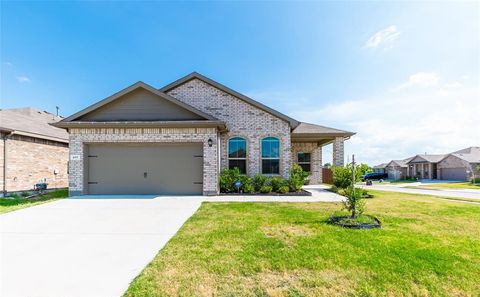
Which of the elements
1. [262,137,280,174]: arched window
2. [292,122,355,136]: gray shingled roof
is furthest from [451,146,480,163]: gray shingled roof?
Answer: [262,137,280,174]: arched window

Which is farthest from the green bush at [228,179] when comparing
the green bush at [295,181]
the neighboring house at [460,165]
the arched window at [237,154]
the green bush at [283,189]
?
the neighboring house at [460,165]

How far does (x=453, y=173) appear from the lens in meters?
34.1

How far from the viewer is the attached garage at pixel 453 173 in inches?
1272

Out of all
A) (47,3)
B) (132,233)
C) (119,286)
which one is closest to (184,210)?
(132,233)

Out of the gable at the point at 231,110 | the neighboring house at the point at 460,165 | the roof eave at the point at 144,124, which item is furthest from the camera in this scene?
the neighboring house at the point at 460,165

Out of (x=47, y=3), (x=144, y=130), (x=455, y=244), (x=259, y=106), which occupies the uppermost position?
(x=47, y=3)

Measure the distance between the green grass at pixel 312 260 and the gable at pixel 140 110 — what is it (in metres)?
6.18

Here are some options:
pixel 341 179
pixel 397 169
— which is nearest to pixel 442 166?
pixel 397 169

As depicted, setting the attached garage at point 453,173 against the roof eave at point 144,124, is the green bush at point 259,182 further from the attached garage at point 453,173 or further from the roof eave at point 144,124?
the attached garage at point 453,173

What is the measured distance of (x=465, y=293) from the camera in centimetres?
276

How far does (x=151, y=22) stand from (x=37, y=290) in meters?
13.2

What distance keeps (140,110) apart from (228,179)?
5.50 m

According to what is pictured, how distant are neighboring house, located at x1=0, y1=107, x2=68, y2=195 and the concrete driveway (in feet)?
18.9

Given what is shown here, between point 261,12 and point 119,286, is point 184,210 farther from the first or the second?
point 261,12
